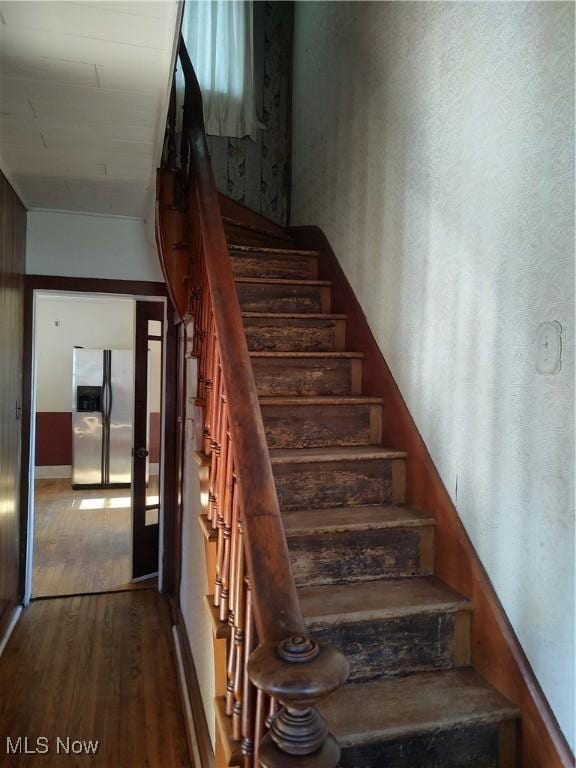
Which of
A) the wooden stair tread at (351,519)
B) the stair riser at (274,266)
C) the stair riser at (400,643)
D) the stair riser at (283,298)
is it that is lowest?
the stair riser at (400,643)

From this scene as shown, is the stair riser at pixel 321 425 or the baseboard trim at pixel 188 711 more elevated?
the stair riser at pixel 321 425

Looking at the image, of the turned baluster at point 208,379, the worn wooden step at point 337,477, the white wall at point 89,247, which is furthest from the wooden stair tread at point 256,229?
the worn wooden step at point 337,477

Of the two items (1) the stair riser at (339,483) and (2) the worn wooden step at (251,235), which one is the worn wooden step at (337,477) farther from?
(2) the worn wooden step at (251,235)

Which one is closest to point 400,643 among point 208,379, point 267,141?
point 208,379

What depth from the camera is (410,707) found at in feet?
4.45

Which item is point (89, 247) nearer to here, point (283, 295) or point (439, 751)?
point (283, 295)

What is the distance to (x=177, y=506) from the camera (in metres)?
3.45

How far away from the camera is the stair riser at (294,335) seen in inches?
98.7

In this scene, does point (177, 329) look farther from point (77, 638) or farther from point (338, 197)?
point (77, 638)

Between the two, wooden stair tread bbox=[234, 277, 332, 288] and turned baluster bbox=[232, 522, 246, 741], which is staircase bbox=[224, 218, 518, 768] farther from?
turned baluster bbox=[232, 522, 246, 741]

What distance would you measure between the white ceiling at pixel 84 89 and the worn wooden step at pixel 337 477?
4.50 feet

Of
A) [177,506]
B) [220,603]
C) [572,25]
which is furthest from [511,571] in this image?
[177,506]

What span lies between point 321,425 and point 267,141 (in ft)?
9.35

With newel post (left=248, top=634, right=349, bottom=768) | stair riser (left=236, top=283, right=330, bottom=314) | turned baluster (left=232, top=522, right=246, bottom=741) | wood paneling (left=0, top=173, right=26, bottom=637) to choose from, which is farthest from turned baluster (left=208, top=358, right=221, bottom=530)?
wood paneling (left=0, top=173, right=26, bottom=637)
